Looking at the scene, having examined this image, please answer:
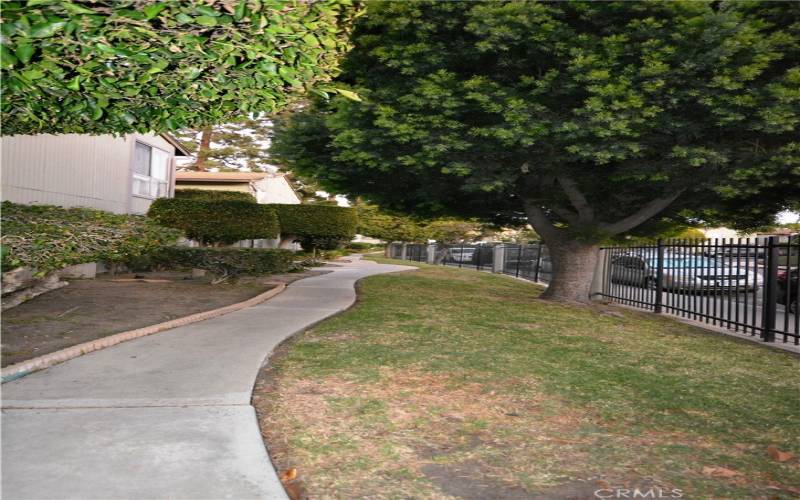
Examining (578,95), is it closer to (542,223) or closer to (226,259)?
(542,223)

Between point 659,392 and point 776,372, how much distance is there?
7.20ft

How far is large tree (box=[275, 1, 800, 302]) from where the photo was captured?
8.62 m

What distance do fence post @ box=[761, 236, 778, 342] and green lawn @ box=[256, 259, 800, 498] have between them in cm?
48

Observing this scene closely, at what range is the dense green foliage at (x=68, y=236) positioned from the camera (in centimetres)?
551

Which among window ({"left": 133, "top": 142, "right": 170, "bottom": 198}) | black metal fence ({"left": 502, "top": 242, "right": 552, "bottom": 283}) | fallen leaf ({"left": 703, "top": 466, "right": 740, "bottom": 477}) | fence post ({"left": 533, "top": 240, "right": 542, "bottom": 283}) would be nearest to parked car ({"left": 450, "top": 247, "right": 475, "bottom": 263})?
black metal fence ({"left": 502, "top": 242, "right": 552, "bottom": 283})

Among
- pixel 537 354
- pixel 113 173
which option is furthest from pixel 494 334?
pixel 113 173

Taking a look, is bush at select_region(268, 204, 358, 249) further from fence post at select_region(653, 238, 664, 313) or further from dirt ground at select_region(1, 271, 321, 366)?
fence post at select_region(653, 238, 664, 313)

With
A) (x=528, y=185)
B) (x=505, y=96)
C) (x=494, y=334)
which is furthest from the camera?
(x=528, y=185)

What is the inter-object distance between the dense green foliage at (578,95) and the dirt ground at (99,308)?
3666mm

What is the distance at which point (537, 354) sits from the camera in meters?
7.05

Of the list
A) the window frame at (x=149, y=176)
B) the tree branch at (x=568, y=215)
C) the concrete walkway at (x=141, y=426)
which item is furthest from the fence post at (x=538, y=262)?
the concrete walkway at (x=141, y=426)

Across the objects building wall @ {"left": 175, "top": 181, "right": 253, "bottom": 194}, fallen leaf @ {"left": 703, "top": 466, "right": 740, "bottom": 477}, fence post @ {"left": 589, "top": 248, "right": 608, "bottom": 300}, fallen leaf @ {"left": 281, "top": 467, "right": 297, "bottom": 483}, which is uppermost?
building wall @ {"left": 175, "top": 181, "right": 253, "bottom": 194}

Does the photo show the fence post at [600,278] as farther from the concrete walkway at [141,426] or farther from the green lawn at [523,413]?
the concrete walkway at [141,426]

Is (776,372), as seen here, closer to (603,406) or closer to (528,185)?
(603,406)
